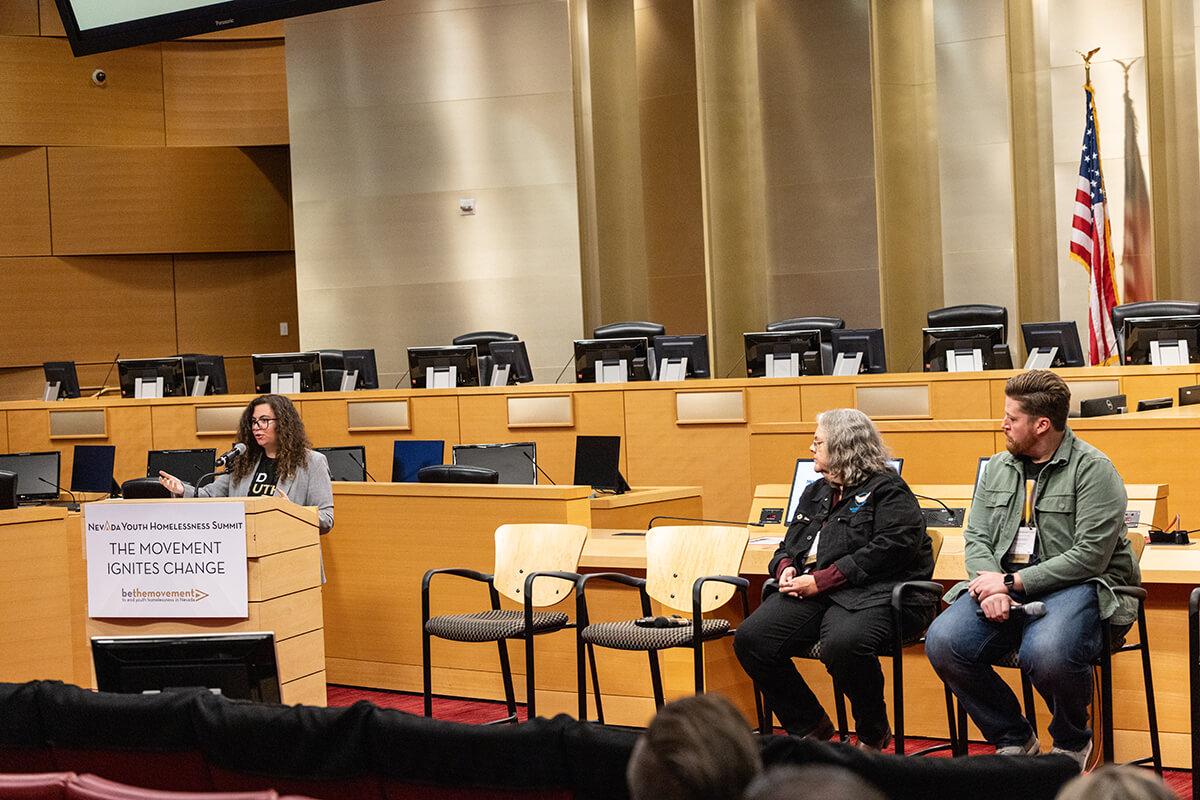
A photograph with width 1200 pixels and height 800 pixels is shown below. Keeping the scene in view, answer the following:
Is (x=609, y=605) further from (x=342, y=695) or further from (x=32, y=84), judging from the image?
(x=32, y=84)

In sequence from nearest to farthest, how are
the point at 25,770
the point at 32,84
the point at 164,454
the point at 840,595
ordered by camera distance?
the point at 25,770
the point at 840,595
the point at 164,454
the point at 32,84

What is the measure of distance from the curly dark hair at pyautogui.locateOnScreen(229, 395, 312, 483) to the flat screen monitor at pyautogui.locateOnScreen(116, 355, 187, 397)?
5.20 m

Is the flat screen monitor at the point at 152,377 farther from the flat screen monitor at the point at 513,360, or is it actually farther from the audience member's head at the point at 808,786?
the audience member's head at the point at 808,786

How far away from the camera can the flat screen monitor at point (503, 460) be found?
262 inches

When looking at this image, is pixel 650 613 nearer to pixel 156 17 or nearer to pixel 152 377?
pixel 156 17

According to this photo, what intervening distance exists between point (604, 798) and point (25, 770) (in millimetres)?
1114

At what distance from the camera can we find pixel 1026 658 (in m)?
3.55

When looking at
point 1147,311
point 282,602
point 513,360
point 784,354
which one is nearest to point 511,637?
point 282,602

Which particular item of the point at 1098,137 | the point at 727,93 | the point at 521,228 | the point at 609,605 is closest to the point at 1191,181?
the point at 1098,137

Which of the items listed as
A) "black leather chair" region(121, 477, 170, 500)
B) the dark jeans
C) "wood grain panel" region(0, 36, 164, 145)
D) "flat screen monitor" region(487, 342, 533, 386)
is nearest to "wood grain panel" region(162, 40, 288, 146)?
"wood grain panel" region(0, 36, 164, 145)

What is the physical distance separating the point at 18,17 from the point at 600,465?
10.3m

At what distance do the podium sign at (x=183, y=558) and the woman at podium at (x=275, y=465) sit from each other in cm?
95

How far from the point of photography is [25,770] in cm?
243

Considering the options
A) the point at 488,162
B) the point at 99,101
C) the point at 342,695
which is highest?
the point at 99,101
